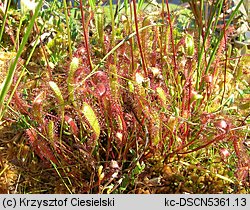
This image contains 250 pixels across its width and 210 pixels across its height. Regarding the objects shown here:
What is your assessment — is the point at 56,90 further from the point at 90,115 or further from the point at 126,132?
the point at 126,132

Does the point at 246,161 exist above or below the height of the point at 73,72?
below

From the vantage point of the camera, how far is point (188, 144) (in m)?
1.00

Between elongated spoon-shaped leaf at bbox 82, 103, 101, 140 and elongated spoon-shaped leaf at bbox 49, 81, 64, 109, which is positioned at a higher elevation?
elongated spoon-shaped leaf at bbox 49, 81, 64, 109

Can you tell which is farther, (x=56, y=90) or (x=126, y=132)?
(x=126, y=132)

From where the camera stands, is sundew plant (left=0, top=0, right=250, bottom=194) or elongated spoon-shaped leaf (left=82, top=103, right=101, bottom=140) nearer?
elongated spoon-shaped leaf (left=82, top=103, right=101, bottom=140)

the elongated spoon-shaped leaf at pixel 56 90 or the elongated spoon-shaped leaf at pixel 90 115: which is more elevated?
the elongated spoon-shaped leaf at pixel 56 90

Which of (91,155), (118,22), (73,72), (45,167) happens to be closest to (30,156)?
(45,167)

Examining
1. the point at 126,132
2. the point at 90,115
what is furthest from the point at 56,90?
the point at 126,132

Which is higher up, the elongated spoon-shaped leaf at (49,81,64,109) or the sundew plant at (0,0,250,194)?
the elongated spoon-shaped leaf at (49,81,64,109)

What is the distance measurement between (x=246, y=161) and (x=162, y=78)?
0.93ft

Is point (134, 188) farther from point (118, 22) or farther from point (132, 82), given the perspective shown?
point (118, 22)

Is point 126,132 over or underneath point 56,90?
underneath

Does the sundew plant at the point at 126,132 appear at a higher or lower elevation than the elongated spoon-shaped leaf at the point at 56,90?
lower

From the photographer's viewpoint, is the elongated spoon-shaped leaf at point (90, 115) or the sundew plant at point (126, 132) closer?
the elongated spoon-shaped leaf at point (90, 115)
